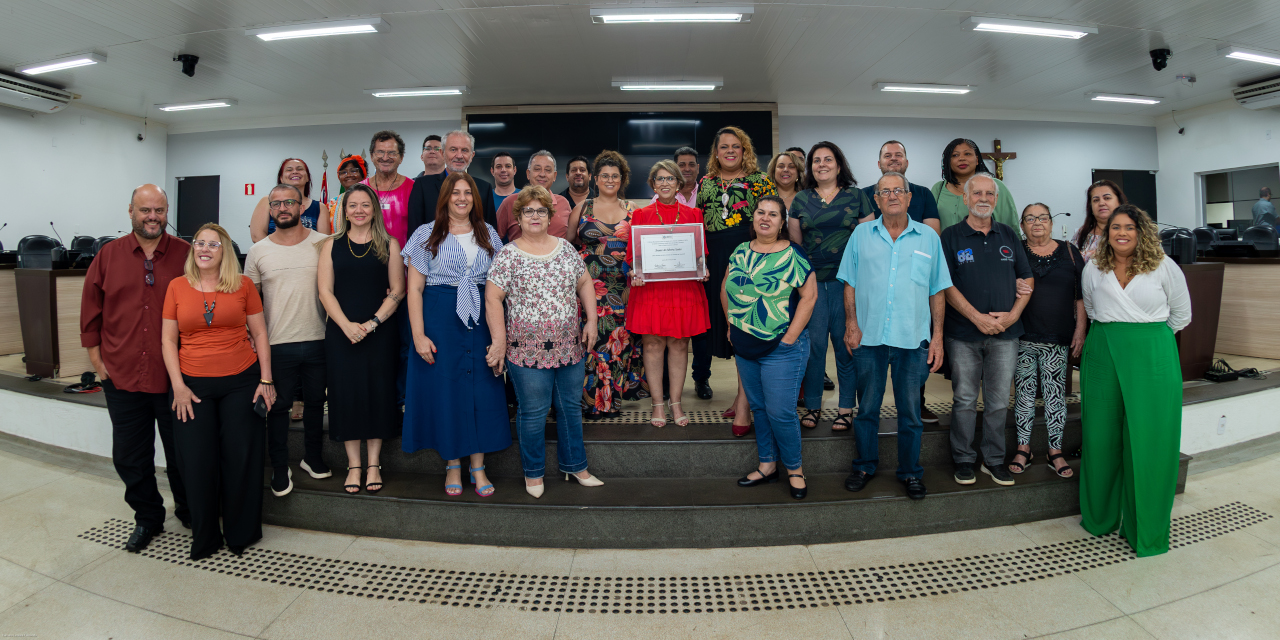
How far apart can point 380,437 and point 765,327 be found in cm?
196

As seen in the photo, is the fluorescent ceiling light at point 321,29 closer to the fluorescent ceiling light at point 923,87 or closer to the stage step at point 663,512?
the stage step at point 663,512

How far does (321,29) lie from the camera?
5.65m

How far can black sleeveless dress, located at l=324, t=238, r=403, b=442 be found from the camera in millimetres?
2559

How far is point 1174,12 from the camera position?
5.53 metres

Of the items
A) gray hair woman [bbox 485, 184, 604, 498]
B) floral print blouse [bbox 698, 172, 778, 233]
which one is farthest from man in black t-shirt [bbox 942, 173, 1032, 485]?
gray hair woman [bbox 485, 184, 604, 498]

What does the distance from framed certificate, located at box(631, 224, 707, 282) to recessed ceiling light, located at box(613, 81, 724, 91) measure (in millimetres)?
5622

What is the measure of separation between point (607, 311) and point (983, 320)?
1.94 m

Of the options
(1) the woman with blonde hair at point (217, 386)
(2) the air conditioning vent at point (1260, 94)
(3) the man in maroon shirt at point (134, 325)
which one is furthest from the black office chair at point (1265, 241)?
(3) the man in maroon shirt at point (134, 325)

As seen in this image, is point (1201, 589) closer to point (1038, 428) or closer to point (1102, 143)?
point (1038, 428)

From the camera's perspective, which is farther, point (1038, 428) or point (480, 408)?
point (1038, 428)

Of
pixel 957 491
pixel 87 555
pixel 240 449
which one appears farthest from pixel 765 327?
pixel 87 555

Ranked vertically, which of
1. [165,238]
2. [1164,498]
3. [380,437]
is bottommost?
[1164,498]

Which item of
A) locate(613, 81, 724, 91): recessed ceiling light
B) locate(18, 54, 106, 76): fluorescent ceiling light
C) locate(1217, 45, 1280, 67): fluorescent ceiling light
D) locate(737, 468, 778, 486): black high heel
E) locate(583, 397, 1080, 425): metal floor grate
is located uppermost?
locate(18, 54, 106, 76): fluorescent ceiling light

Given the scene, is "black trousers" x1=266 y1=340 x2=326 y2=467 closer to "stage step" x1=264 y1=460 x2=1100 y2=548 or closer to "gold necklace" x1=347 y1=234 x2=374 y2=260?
"stage step" x1=264 y1=460 x2=1100 y2=548
